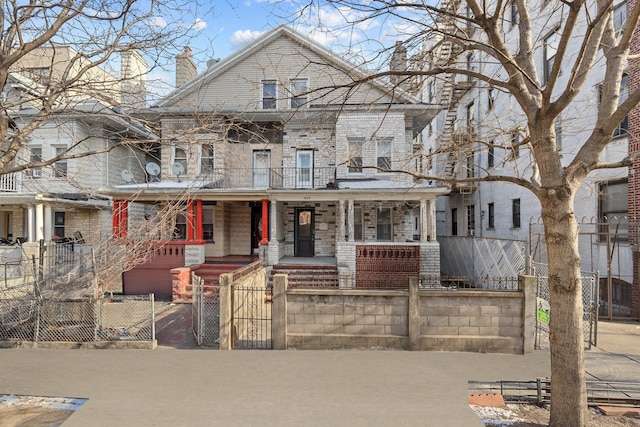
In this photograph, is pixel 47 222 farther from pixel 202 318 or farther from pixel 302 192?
pixel 202 318

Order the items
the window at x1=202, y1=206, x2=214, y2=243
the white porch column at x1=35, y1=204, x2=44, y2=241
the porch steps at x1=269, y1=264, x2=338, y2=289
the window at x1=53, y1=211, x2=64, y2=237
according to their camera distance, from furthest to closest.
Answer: the window at x1=53, y1=211, x2=64, y2=237
the window at x1=202, y1=206, x2=214, y2=243
the white porch column at x1=35, y1=204, x2=44, y2=241
the porch steps at x1=269, y1=264, x2=338, y2=289

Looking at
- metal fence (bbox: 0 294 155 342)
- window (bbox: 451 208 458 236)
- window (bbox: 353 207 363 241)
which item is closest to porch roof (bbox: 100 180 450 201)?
window (bbox: 353 207 363 241)

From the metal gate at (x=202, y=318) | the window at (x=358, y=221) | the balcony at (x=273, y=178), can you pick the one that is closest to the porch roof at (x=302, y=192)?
the balcony at (x=273, y=178)

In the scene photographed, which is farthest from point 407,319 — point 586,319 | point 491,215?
point 491,215

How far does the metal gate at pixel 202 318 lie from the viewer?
280 inches

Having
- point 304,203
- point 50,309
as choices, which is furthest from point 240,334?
point 304,203

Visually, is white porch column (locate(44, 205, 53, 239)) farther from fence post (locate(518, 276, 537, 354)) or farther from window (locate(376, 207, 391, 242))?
fence post (locate(518, 276, 537, 354))

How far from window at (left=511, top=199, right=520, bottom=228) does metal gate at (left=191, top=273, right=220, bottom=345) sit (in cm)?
1363

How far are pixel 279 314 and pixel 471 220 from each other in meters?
16.7

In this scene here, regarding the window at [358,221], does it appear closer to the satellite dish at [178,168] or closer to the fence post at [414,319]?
the satellite dish at [178,168]

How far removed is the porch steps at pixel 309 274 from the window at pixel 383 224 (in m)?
3.59

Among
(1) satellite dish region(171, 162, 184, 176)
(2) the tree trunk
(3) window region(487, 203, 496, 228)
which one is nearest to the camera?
(2) the tree trunk

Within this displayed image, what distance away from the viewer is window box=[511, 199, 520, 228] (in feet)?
51.0

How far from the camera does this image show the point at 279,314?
6680 millimetres
